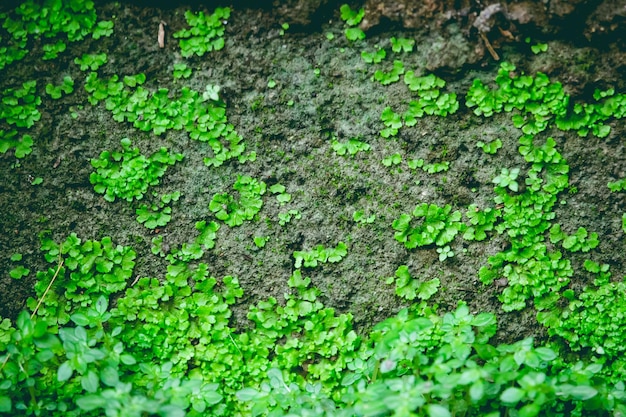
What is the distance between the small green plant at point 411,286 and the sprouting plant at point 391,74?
0.98 metres

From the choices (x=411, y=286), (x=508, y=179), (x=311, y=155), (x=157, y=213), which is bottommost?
(x=411, y=286)

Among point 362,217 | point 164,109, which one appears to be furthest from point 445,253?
point 164,109

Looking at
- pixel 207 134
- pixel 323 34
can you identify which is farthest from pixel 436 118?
pixel 207 134

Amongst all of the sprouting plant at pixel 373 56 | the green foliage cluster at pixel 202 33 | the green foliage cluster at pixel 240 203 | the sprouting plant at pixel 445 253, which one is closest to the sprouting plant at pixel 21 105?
the green foliage cluster at pixel 202 33

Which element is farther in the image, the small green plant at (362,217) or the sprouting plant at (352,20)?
the small green plant at (362,217)

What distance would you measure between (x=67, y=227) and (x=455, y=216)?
2072mm

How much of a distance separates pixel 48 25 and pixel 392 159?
1.91 metres

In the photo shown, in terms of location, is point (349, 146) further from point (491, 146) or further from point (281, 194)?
point (491, 146)

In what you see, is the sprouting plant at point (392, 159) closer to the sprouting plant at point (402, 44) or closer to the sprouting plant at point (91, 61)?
the sprouting plant at point (402, 44)

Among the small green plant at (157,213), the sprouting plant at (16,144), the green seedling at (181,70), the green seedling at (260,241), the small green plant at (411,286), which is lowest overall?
the small green plant at (411,286)

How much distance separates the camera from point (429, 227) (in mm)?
2484

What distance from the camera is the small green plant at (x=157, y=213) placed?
98.4 inches

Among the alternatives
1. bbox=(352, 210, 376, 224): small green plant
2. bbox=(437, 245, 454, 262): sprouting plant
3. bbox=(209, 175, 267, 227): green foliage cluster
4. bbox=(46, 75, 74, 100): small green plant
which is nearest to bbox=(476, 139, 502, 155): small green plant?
bbox=(437, 245, 454, 262): sprouting plant

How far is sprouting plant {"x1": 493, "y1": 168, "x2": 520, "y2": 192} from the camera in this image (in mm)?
2402
